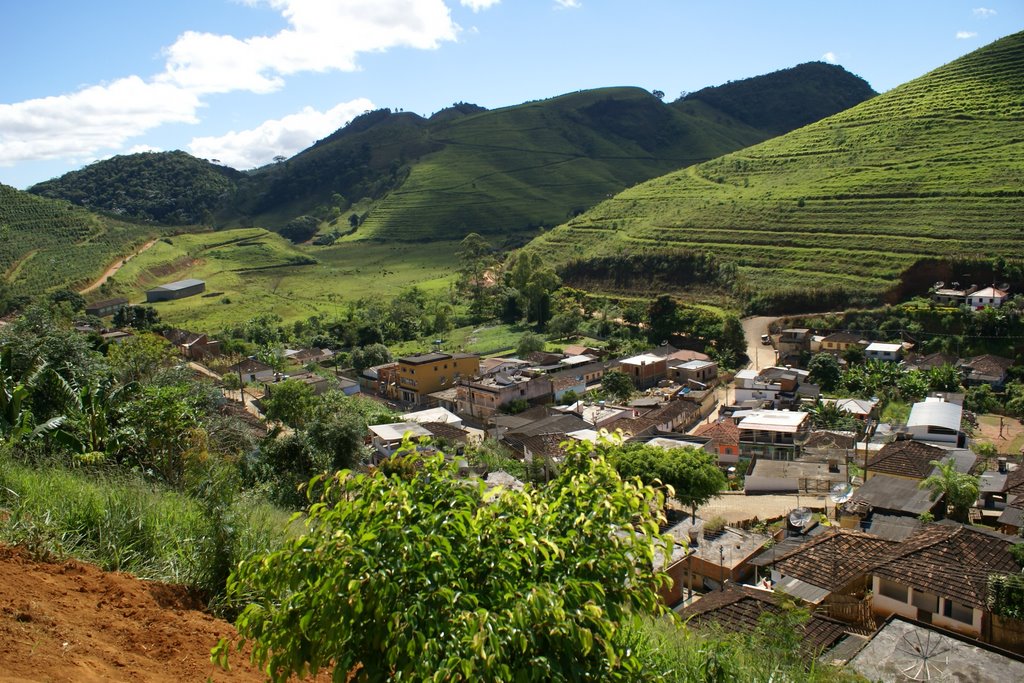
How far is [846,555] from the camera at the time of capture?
1266 cm

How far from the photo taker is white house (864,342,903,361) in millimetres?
35312

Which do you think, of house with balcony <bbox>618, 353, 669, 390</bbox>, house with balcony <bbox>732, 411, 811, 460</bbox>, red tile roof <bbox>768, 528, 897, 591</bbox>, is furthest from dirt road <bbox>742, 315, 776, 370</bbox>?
red tile roof <bbox>768, 528, 897, 591</bbox>

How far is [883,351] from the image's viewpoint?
35.5 metres

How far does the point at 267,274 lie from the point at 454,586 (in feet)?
248

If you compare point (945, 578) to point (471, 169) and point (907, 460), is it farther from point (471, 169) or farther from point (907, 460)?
point (471, 169)

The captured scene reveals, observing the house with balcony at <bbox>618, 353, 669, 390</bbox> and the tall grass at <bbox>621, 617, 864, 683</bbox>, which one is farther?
the house with balcony at <bbox>618, 353, 669, 390</bbox>

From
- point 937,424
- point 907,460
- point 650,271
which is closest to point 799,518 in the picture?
point 907,460

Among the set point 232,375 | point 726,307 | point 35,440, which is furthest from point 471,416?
point 35,440

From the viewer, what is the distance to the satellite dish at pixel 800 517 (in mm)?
16372

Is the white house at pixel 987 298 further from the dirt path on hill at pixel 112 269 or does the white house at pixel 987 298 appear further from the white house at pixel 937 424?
the dirt path on hill at pixel 112 269

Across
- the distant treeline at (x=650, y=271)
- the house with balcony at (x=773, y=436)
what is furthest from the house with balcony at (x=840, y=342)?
the house with balcony at (x=773, y=436)

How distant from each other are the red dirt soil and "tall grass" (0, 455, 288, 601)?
205 mm

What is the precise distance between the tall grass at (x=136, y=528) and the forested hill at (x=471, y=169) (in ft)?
277

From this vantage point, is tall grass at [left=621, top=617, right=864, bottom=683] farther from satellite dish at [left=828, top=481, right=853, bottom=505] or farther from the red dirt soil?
satellite dish at [left=828, top=481, right=853, bottom=505]
